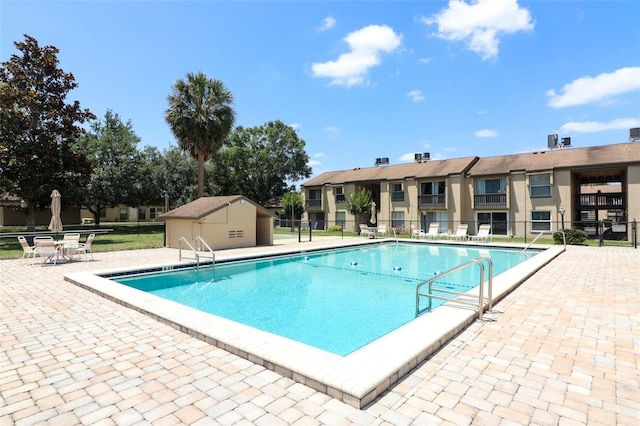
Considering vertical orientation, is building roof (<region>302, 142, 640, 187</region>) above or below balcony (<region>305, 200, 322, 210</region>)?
above

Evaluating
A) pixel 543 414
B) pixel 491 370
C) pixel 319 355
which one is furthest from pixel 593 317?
pixel 319 355

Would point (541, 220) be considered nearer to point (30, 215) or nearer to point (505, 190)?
point (505, 190)

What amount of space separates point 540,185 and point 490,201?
3.40 m

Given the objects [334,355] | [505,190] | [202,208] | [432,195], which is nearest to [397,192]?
[432,195]

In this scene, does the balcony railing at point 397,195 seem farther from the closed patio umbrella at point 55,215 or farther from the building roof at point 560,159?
the closed patio umbrella at point 55,215

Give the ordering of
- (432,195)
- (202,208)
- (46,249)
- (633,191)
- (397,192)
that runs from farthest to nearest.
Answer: (397,192)
(432,195)
(633,191)
(202,208)
(46,249)

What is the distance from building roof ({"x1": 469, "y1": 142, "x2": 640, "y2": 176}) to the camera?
21.8 metres

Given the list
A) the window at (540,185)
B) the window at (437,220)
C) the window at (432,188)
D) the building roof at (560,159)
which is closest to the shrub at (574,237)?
the window at (540,185)

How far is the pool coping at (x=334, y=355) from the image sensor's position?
3.18m

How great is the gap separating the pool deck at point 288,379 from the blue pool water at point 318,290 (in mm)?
2001

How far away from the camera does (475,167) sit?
27.7 metres

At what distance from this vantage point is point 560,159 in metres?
24.2

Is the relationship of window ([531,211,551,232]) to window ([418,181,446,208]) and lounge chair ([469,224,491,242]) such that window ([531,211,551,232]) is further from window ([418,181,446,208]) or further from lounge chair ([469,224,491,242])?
window ([418,181,446,208])

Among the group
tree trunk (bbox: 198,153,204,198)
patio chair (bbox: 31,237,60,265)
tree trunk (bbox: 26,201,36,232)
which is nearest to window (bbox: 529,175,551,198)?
tree trunk (bbox: 198,153,204,198)
